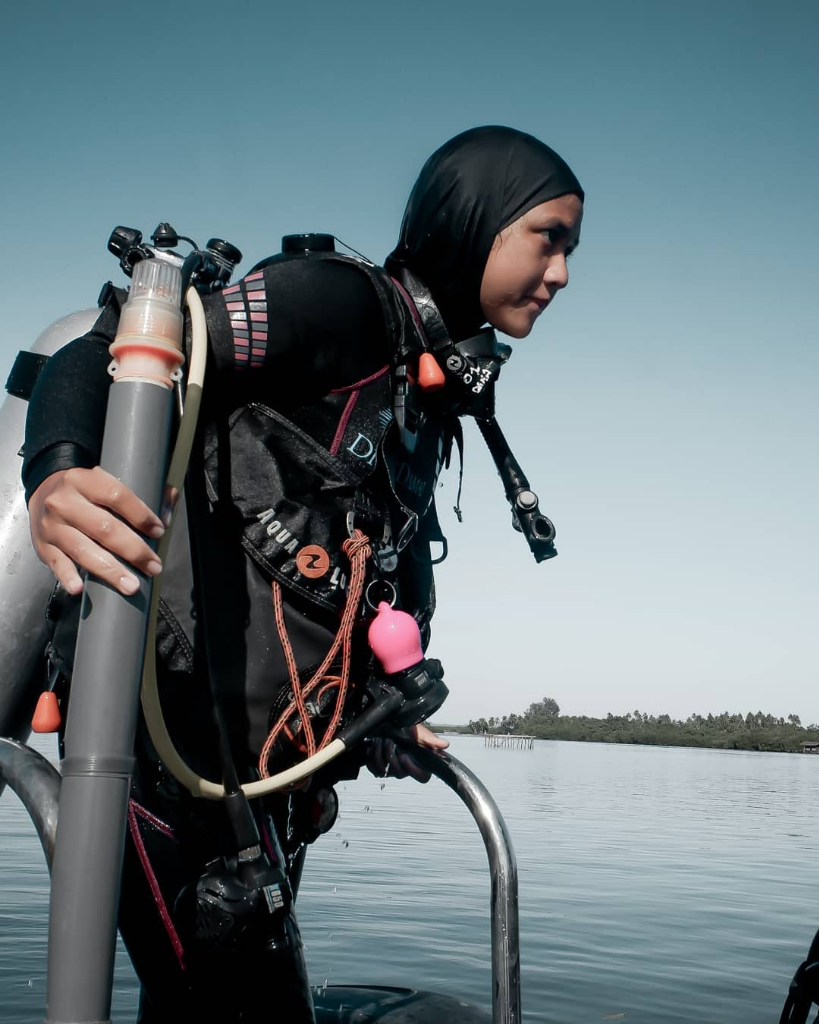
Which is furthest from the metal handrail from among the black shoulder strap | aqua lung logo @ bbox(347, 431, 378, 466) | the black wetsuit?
the black shoulder strap

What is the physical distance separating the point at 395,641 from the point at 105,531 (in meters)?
0.75

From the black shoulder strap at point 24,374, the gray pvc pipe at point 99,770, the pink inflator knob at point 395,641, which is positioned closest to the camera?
the gray pvc pipe at point 99,770

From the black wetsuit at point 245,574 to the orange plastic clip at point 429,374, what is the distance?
0.32 feet

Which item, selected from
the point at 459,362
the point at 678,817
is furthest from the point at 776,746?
the point at 459,362

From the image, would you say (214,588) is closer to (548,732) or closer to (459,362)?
(459,362)

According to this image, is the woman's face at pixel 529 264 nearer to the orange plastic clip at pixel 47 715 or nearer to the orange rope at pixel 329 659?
the orange rope at pixel 329 659

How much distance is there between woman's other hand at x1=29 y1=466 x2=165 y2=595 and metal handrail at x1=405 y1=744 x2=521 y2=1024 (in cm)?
82

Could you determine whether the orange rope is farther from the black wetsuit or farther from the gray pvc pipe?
the gray pvc pipe

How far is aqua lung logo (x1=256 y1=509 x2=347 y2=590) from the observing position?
179 cm

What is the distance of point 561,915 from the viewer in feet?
25.0

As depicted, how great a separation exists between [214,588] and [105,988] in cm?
79

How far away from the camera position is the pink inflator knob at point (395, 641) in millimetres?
1833

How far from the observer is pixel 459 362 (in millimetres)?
2049

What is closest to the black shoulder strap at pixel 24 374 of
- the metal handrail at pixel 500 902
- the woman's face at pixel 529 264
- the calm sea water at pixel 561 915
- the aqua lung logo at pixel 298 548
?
the aqua lung logo at pixel 298 548
